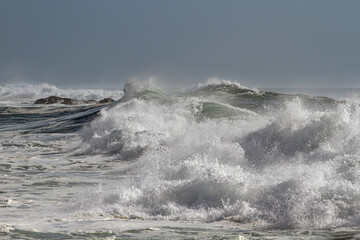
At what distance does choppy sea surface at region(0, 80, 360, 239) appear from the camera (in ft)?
17.5

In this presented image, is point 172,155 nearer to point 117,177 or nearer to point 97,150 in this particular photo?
point 117,177

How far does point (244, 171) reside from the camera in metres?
8.48

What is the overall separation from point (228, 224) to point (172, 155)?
18.3ft

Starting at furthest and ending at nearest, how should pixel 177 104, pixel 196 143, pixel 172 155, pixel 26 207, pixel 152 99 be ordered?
pixel 152 99
pixel 177 104
pixel 196 143
pixel 172 155
pixel 26 207

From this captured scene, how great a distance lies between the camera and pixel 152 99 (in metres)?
25.5

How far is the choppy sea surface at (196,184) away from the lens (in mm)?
5320

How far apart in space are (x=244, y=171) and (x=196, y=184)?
2.01 m

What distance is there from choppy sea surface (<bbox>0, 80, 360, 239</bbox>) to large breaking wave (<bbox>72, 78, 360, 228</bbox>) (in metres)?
0.01

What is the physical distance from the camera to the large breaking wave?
5684mm

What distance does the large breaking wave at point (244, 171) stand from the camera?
224 inches

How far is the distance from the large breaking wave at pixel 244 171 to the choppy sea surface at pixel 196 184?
1 centimetres

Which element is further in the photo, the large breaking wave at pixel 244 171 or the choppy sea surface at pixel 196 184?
the large breaking wave at pixel 244 171

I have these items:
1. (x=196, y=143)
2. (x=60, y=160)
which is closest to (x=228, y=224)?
(x=196, y=143)

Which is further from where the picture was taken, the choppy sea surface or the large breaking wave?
the large breaking wave
